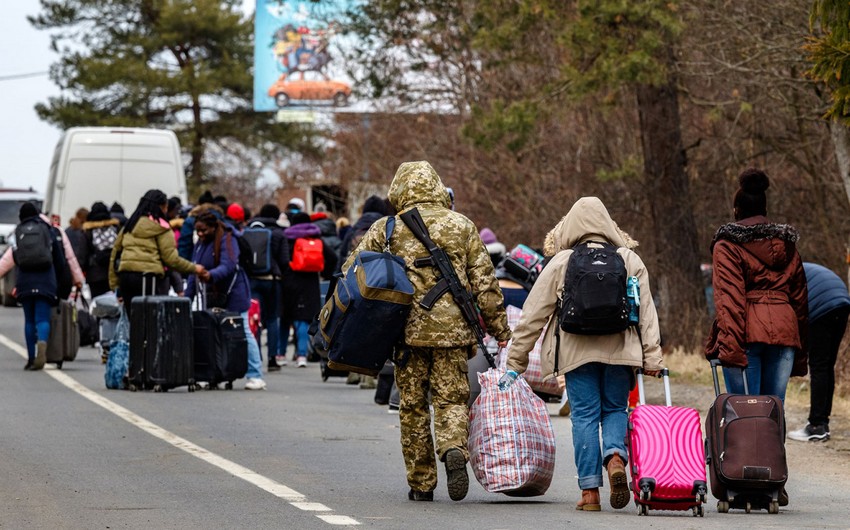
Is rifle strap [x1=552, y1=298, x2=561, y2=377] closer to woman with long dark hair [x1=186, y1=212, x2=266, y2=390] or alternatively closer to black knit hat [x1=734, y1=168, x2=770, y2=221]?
black knit hat [x1=734, y1=168, x2=770, y2=221]

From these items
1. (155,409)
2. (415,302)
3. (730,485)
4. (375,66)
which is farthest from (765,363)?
(375,66)

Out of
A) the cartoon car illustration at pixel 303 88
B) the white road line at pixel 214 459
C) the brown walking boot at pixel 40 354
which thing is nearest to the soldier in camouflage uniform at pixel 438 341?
the white road line at pixel 214 459

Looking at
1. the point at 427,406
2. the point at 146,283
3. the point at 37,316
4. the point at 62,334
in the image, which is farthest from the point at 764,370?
the point at 62,334

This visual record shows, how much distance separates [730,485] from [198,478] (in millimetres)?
3270

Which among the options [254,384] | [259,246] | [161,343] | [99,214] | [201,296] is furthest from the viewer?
[99,214]

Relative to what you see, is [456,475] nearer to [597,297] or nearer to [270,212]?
[597,297]

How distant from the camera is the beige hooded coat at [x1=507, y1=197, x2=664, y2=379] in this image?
9.43 metres

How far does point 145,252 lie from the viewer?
680 inches

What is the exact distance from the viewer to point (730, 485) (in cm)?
950

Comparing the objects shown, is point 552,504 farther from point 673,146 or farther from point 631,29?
point 673,146

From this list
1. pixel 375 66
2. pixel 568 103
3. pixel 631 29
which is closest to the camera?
pixel 631 29

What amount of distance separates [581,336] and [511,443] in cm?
75

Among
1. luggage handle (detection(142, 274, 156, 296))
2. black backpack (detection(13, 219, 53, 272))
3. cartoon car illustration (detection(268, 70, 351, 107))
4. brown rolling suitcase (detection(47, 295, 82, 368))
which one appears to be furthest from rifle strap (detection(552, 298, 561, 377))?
cartoon car illustration (detection(268, 70, 351, 107))

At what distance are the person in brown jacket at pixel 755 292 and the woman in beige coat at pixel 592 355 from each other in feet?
2.65
